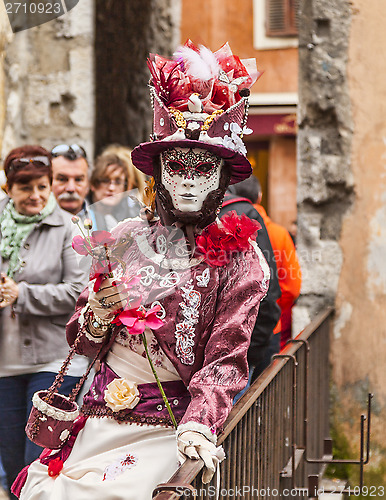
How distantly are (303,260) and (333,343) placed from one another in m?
0.50

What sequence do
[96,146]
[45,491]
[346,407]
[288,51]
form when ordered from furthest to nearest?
[288,51]
[96,146]
[346,407]
[45,491]

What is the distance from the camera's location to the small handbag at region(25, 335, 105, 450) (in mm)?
2537

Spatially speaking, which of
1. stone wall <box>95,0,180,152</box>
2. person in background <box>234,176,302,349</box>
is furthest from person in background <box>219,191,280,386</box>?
stone wall <box>95,0,180,152</box>

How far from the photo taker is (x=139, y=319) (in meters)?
2.34

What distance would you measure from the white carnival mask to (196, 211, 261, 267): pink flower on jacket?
96mm

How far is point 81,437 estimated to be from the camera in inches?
103

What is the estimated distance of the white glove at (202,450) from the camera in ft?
7.00

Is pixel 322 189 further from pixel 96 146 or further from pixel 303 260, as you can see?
pixel 96 146

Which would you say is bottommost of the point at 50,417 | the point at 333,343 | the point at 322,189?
the point at 333,343

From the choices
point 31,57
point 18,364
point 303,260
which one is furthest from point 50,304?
point 31,57

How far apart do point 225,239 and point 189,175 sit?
23cm

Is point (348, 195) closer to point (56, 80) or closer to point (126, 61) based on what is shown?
point (56, 80)

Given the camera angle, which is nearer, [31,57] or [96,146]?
[31,57]

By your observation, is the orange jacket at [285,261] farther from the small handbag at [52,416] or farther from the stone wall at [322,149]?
the small handbag at [52,416]
